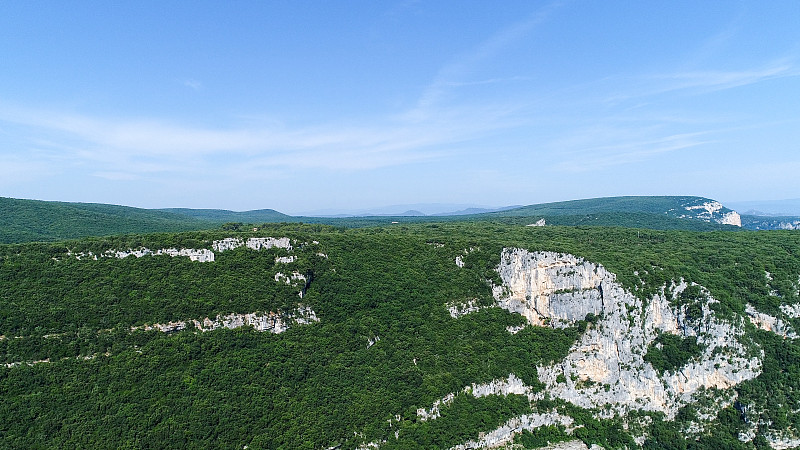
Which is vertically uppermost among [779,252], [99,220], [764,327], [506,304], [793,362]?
[99,220]

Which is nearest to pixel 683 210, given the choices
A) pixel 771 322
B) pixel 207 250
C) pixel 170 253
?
pixel 771 322

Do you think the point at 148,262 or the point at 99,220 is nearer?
the point at 148,262

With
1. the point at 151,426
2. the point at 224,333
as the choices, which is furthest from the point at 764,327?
the point at 151,426

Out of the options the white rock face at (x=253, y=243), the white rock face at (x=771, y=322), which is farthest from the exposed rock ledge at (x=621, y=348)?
the white rock face at (x=253, y=243)

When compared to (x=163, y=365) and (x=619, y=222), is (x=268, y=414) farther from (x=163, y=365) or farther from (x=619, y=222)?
(x=619, y=222)

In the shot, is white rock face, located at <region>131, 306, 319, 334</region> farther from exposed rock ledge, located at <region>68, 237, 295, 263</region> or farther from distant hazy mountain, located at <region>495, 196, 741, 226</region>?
distant hazy mountain, located at <region>495, 196, 741, 226</region>
